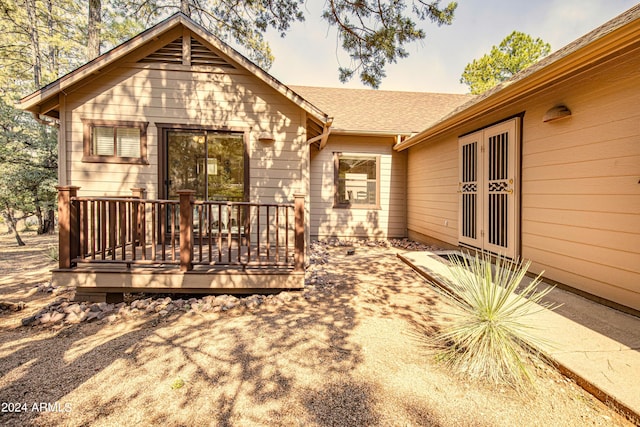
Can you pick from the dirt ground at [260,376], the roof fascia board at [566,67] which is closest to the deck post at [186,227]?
the dirt ground at [260,376]

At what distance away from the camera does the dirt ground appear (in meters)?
1.81

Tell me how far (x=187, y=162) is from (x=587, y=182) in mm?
6006

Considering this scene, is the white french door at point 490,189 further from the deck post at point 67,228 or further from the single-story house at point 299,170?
the deck post at point 67,228

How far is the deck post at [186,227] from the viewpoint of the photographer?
368 centimetres

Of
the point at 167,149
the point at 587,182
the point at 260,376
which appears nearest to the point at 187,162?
the point at 167,149

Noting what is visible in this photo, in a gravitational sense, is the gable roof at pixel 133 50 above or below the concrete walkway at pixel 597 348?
above

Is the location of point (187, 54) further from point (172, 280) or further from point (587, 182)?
point (587, 182)

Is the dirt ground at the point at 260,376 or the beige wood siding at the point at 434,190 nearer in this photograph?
the dirt ground at the point at 260,376

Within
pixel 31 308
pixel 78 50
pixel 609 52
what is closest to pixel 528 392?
pixel 609 52

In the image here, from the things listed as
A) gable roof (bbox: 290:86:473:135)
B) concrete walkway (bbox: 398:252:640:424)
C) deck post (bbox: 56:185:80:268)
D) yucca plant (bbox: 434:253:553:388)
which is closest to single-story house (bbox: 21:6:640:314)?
deck post (bbox: 56:185:80:268)

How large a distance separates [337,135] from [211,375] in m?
7.16

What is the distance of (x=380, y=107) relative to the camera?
1000 centimetres

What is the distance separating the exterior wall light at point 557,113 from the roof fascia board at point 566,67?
0.33m

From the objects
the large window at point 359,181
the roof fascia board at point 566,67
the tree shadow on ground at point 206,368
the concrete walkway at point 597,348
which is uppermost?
the roof fascia board at point 566,67
